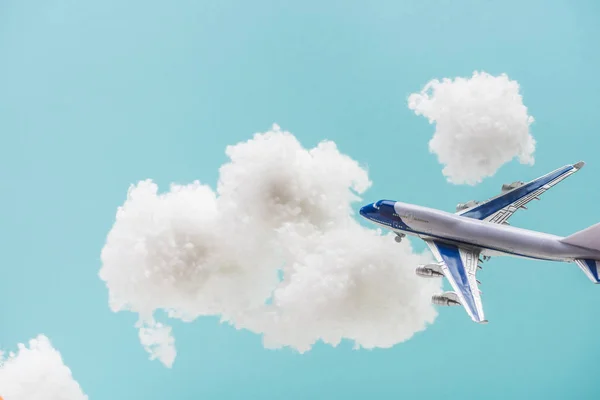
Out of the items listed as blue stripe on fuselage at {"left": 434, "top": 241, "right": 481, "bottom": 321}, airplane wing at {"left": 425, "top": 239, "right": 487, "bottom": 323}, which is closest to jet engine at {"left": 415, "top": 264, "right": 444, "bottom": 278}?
airplane wing at {"left": 425, "top": 239, "right": 487, "bottom": 323}

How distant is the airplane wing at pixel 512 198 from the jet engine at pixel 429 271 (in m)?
6.24

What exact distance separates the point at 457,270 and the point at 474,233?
371cm

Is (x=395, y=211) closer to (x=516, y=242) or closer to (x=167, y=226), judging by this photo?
(x=516, y=242)

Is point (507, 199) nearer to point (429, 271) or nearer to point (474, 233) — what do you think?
point (474, 233)

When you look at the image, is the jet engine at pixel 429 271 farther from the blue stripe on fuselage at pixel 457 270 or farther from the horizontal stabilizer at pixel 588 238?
the horizontal stabilizer at pixel 588 238

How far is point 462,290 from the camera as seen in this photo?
42969 millimetres

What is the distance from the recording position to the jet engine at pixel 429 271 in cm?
4538

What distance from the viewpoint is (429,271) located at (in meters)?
45.6

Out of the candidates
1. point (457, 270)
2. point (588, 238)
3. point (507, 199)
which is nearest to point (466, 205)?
point (507, 199)

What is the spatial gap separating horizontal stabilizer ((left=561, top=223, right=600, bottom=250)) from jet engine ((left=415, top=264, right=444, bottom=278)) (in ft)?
35.7

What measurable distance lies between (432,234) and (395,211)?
12.6 ft

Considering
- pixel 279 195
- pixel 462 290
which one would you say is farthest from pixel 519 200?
pixel 279 195

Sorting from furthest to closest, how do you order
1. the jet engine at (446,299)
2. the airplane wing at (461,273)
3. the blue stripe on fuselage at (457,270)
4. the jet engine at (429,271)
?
the jet engine at (429,271) → the jet engine at (446,299) → the blue stripe on fuselage at (457,270) → the airplane wing at (461,273)

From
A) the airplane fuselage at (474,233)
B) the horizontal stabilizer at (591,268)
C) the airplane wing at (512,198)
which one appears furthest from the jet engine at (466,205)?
the horizontal stabilizer at (591,268)
